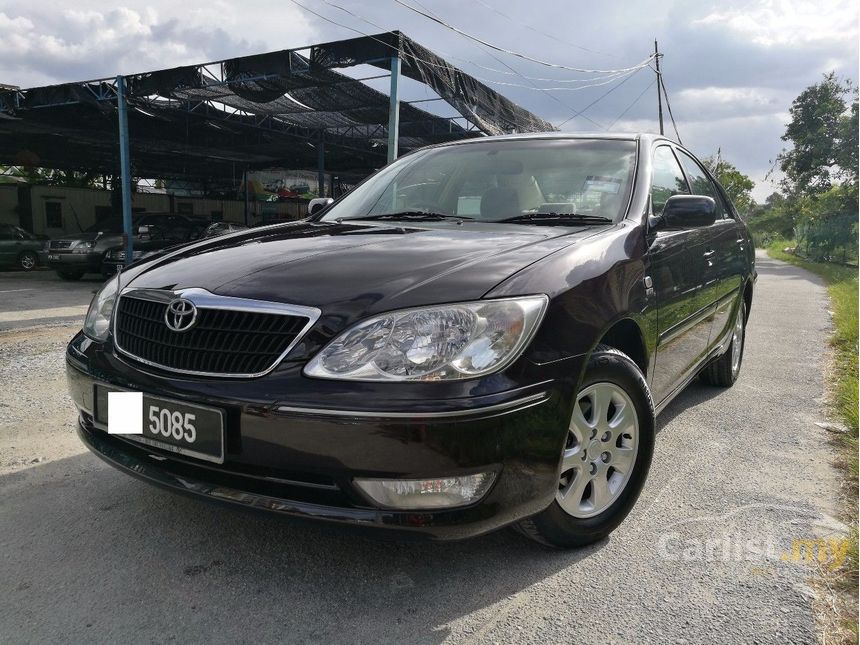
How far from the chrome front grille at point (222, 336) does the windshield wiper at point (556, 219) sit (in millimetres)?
1218

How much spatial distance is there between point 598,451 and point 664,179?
1.62 meters

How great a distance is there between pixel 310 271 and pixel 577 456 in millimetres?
1072

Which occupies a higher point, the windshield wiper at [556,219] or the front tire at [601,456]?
the windshield wiper at [556,219]

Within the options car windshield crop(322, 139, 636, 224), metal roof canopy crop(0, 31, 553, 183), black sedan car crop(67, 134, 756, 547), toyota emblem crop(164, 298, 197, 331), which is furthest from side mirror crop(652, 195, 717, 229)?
metal roof canopy crop(0, 31, 553, 183)

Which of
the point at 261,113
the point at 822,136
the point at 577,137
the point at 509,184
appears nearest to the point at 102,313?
the point at 509,184

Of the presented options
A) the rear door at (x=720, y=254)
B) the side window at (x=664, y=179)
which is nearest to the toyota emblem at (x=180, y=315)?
the side window at (x=664, y=179)

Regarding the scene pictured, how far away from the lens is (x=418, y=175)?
139 inches

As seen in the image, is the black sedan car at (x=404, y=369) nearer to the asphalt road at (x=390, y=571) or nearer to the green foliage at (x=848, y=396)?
the asphalt road at (x=390, y=571)

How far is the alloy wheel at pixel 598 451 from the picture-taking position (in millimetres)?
2277

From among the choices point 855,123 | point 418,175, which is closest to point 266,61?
point 418,175

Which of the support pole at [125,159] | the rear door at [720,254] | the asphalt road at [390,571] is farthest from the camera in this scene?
the support pole at [125,159]

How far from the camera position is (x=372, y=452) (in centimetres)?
182

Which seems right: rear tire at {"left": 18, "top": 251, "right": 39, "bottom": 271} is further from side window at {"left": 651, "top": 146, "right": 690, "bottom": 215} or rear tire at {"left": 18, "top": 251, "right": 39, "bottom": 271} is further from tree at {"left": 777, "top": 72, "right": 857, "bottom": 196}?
tree at {"left": 777, "top": 72, "right": 857, "bottom": 196}

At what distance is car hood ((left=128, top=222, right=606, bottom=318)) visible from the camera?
2.00 meters
